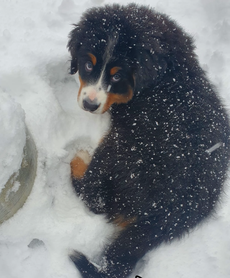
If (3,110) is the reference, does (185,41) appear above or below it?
above

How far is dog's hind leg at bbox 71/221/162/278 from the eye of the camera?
2639mm

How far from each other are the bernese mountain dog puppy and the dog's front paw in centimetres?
15

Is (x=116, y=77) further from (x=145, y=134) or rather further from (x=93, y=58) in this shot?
(x=145, y=134)

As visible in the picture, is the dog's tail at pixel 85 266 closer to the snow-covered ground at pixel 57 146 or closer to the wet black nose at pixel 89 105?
the snow-covered ground at pixel 57 146

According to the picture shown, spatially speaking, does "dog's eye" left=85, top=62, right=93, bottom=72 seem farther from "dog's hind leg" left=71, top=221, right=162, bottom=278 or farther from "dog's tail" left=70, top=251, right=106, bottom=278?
"dog's tail" left=70, top=251, right=106, bottom=278

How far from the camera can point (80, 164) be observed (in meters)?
3.29

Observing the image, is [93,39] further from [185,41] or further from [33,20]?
[33,20]

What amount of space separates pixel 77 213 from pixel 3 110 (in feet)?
4.70

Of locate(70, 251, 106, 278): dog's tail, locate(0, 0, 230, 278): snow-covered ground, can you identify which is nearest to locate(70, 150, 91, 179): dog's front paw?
locate(0, 0, 230, 278): snow-covered ground

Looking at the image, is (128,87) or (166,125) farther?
(128,87)

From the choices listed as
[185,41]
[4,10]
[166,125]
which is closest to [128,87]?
[166,125]

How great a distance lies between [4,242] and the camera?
301cm

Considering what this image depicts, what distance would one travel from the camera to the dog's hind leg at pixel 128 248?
8.66 ft

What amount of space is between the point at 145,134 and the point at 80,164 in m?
0.82
